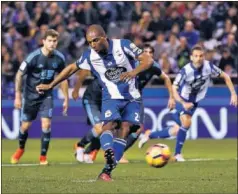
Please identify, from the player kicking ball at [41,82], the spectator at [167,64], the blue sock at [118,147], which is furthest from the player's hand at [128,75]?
the spectator at [167,64]

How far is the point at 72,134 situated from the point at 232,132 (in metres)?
3.98

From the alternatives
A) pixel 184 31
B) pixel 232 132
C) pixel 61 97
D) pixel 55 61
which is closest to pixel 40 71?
pixel 55 61

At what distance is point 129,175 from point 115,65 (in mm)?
1769

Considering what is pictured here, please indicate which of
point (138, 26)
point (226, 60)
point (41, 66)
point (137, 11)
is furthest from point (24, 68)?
point (137, 11)

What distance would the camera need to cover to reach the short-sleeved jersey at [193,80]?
16516 mm

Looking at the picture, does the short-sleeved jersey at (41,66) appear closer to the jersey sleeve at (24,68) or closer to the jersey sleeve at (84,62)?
the jersey sleeve at (24,68)

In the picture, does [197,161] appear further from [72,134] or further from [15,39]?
[15,39]

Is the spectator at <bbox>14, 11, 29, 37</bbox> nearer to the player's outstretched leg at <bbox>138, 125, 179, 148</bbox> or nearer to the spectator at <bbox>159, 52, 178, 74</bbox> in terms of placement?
the spectator at <bbox>159, 52, 178, 74</bbox>

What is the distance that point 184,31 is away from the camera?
24453mm

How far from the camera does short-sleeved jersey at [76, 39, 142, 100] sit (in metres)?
12.3

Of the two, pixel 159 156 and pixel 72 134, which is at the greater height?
pixel 159 156

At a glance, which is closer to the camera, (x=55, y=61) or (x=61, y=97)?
(x=55, y=61)

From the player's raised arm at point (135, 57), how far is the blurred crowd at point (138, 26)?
11.2 metres

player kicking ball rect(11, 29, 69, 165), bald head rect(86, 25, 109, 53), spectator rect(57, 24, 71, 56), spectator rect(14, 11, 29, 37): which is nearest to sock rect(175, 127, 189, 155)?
player kicking ball rect(11, 29, 69, 165)
